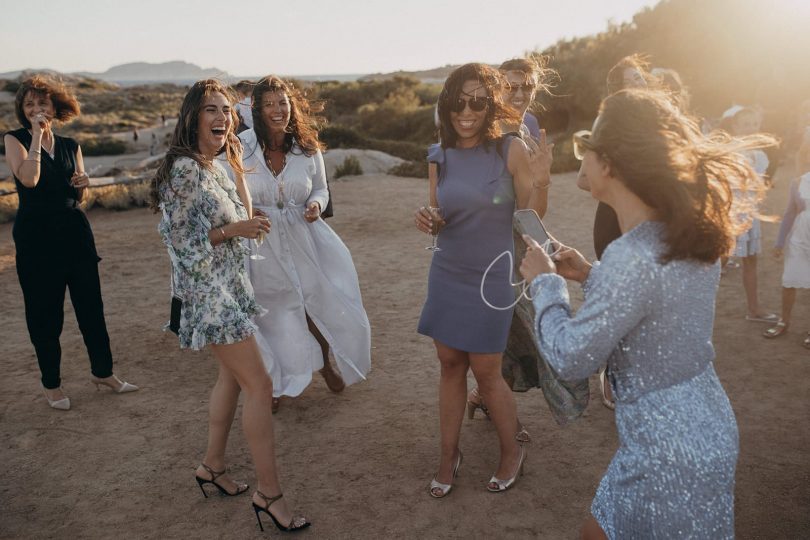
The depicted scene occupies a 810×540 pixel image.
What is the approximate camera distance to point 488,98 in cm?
300

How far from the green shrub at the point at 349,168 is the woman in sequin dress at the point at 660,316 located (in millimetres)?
14194

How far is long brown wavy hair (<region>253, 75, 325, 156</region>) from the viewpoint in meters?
3.94

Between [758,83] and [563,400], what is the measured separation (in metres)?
21.0

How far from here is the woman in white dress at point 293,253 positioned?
4055mm

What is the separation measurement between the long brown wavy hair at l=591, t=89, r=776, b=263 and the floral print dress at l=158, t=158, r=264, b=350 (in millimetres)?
1751

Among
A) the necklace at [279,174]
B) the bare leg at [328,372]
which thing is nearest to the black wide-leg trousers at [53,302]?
the necklace at [279,174]

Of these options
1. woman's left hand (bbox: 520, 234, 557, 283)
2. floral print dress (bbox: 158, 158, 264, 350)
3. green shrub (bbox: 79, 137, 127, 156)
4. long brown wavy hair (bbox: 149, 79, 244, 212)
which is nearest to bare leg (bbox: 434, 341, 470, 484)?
floral print dress (bbox: 158, 158, 264, 350)

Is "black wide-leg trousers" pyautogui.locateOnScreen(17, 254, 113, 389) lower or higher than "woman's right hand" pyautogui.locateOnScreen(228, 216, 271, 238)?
lower

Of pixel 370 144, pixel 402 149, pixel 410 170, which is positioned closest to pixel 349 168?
pixel 410 170

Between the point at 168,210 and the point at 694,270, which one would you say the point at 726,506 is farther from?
the point at 168,210

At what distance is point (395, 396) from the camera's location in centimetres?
457

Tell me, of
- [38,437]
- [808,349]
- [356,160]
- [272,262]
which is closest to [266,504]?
[272,262]

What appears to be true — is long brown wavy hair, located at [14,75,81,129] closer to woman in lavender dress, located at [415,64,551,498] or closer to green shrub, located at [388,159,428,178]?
woman in lavender dress, located at [415,64,551,498]

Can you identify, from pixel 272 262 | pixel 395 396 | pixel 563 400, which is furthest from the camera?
pixel 395 396
